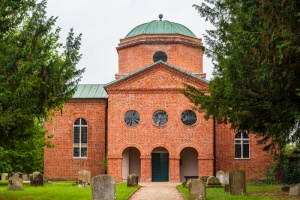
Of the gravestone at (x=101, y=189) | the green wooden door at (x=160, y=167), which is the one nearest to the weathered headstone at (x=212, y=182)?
the green wooden door at (x=160, y=167)

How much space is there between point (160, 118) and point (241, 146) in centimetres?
646

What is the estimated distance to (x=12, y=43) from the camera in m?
16.6

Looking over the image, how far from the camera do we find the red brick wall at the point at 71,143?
37.3m

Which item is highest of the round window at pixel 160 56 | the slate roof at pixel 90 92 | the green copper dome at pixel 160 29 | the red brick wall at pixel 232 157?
the green copper dome at pixel 160 29

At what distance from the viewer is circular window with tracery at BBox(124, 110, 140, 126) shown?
3478 centimetres

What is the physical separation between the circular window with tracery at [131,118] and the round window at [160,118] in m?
1.18

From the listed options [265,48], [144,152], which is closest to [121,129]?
[144,152]

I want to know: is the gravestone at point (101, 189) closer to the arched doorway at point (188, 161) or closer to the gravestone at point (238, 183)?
the gravestone at point (238, 183)

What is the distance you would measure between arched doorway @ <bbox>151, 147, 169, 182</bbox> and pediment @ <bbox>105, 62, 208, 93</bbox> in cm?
467

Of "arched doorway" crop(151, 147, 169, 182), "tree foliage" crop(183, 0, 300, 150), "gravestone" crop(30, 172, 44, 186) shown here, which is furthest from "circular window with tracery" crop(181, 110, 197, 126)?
"tree foliage" crop(183, 0, 300, 150)

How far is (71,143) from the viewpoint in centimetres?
3756

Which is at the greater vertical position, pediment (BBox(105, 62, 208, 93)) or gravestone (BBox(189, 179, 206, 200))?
pediment (BBox(105, 62, 208, 93))

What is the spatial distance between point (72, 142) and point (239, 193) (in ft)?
61.4

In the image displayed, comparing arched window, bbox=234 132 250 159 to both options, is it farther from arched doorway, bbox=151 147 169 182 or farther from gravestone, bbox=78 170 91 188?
gravestone, bbox=78 170 91 188
